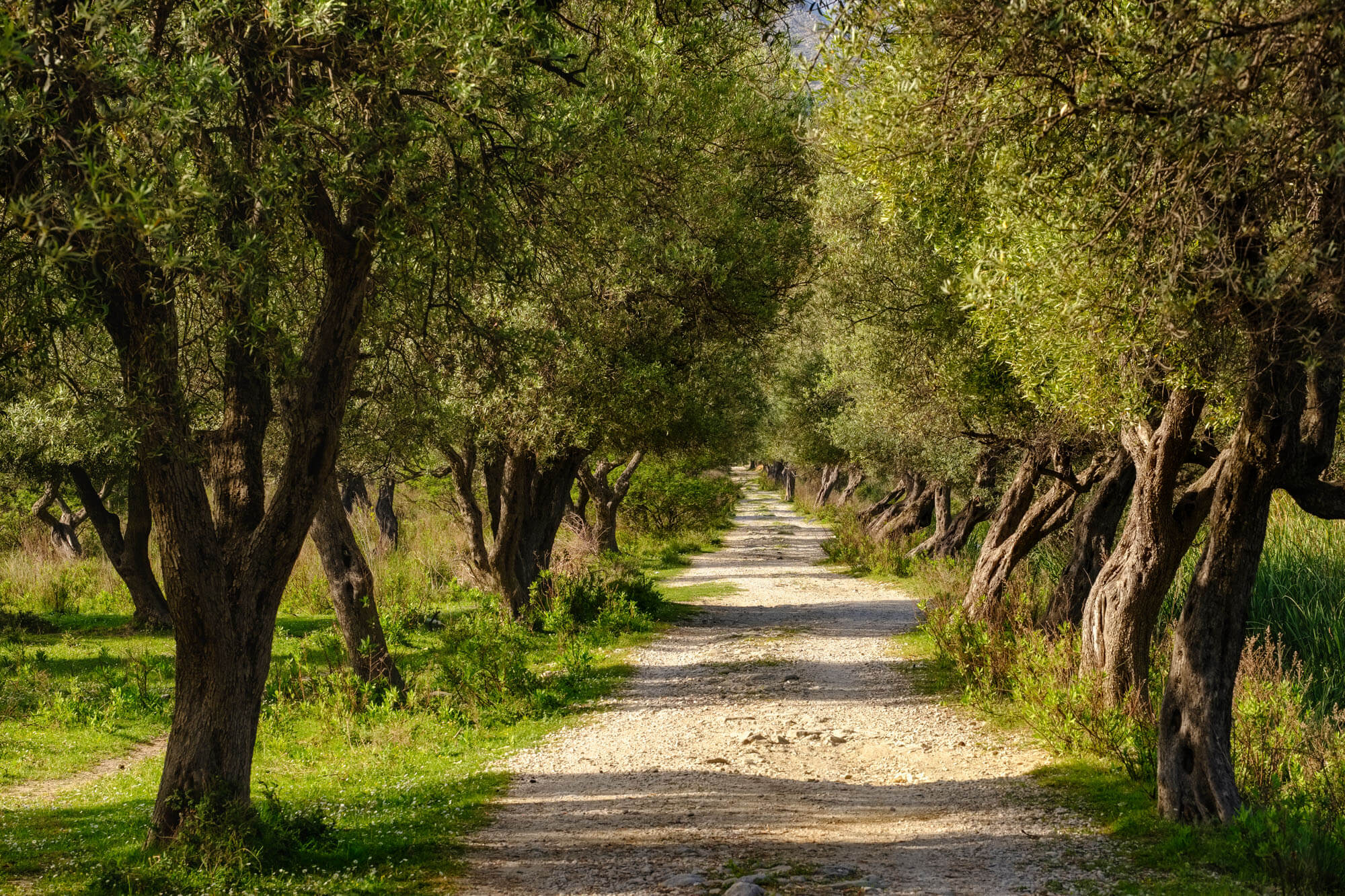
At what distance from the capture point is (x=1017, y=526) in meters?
17.5

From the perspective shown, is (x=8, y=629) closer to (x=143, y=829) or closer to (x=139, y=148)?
(x=143, y=829)

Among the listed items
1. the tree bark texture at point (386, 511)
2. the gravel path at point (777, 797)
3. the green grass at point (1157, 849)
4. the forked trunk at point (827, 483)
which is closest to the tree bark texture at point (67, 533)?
the tree bark texture at point (386, 511)

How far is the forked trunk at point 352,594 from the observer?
13203 mm

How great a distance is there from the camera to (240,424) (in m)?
7.85

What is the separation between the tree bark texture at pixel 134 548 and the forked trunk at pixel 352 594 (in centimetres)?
846

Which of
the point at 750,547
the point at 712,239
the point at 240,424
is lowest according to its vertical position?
the point at 750,547

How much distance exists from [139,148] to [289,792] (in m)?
5.92

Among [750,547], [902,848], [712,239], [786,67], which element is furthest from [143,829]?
[750,547]

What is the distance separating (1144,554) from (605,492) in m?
22.1

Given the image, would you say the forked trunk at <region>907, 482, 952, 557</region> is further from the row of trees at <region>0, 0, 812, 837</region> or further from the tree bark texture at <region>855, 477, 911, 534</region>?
the row of trees at <region>0, 0, 812, 837</region>

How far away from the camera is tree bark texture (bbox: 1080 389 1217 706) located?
30.9 ft

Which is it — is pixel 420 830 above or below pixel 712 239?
below

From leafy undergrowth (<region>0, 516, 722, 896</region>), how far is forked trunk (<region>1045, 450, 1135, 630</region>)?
21.5 ft

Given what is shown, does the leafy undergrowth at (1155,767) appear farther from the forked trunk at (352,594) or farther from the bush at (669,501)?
the bush at (669,501)
